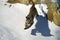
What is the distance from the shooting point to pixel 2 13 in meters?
1.38

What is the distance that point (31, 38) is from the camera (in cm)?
134

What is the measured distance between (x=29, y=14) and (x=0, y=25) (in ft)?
0.83

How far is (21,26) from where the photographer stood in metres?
1.37

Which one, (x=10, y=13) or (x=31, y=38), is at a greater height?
(x=10, y=13)

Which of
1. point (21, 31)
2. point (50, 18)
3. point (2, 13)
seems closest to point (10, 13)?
point (2, 13)

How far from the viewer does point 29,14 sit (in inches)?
54.8

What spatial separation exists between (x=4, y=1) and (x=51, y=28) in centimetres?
45

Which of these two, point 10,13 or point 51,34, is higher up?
point 10,13

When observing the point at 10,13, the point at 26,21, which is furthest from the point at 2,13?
the point at 26,21

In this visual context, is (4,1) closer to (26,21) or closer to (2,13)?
(2,13)

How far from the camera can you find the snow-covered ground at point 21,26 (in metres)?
1.35

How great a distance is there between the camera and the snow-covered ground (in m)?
1.35

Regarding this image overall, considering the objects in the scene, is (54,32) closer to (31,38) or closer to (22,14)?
(31,38)

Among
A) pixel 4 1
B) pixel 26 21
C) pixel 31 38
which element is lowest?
pixel 31 38
